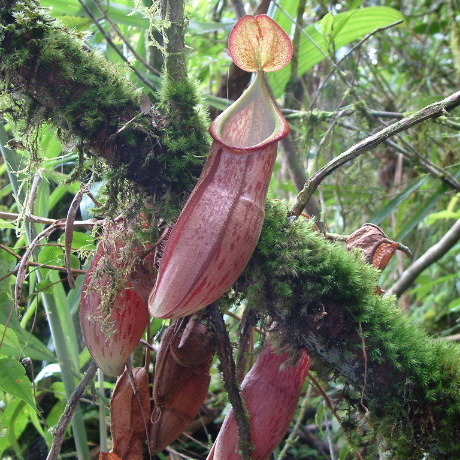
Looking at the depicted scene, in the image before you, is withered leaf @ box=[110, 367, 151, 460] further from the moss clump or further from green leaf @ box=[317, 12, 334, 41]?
green leaf @ box=[317, 12, 334, 41]

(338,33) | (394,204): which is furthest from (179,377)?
(338,33)

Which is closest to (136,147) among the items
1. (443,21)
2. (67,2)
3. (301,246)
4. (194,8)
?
(301,246)

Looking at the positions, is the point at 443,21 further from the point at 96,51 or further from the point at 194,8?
the point at 96,51

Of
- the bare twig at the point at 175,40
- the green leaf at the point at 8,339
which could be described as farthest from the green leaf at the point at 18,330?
the bare twig at the point at 175,40

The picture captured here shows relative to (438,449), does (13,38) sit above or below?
above

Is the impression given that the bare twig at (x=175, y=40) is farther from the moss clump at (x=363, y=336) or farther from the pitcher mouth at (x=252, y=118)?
the moss clump at (x=363, y=336)

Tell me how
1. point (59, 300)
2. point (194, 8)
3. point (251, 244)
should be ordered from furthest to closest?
1. point (194, 8)
2. point (59, 300)
3. point (251, 244)

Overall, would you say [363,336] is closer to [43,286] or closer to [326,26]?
[43,286]
